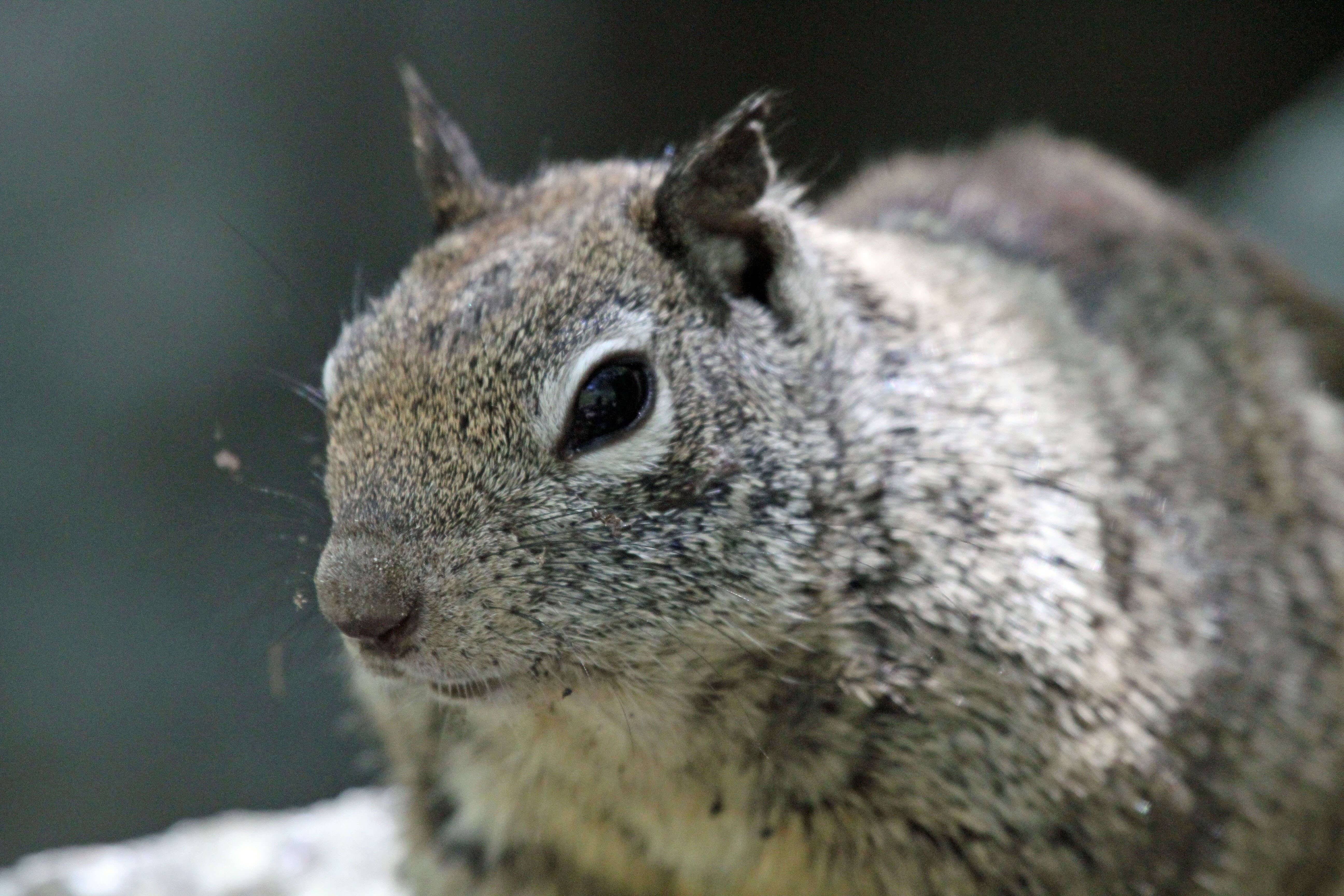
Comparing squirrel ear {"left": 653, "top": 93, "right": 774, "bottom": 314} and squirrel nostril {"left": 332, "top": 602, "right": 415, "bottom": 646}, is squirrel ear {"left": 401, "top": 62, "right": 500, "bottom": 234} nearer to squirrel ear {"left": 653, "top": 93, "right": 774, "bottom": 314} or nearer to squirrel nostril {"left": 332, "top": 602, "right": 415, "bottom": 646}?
squirrel ear {"left": 653, "top": 93, "right": 774, "bottom": 314}

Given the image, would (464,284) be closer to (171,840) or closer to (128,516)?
(171,840)

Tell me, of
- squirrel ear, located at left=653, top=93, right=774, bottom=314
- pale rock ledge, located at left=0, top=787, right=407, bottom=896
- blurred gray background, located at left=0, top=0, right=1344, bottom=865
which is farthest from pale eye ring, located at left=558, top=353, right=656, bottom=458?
blurred gray background, located at left=0, top=0, right=1344, bottom=865

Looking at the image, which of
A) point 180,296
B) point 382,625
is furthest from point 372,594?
point 180,296

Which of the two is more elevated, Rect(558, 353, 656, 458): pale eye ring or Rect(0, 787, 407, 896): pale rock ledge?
Rect(558, 353, 656, 458): pale eye ring

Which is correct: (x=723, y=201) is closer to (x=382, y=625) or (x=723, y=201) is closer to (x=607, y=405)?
(x=607, y=405)

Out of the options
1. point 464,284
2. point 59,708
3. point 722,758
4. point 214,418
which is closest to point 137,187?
point 214,418

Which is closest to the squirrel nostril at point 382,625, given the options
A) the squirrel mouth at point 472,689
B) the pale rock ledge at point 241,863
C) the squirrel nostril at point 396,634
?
the squirrel nostril at point 396,634

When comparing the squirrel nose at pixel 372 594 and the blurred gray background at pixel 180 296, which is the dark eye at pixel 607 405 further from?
the blurred gray background at pixel 180 296

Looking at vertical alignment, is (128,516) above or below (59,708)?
above
